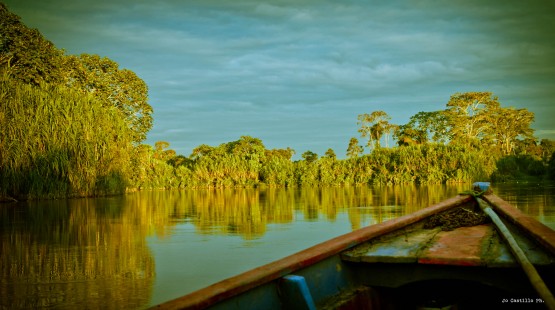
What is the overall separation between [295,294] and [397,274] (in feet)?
3.10

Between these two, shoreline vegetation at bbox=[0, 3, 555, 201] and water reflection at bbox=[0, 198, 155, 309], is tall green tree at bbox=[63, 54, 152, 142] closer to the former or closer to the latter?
shoreline vegetation at bbox=[0, 3, 555, 201]

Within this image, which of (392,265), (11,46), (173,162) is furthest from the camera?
(173,162)

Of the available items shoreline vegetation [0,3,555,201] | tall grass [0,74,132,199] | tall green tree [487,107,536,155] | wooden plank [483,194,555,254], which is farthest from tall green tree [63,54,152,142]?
tall green tree [487,107,536,155]

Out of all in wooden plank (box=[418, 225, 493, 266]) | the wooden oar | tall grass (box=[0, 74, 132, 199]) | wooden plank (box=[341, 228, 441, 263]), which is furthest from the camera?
tall grass (box=[0, 74, 132, 199])

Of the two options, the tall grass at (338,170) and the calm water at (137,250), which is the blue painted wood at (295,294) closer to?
the calm water at (137,250)

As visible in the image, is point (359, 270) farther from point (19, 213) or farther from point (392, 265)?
point (19, 213)

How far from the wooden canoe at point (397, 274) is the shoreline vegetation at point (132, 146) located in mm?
16782

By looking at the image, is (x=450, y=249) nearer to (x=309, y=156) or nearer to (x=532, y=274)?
(x=532, y=274)

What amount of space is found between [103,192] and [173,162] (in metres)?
28.0

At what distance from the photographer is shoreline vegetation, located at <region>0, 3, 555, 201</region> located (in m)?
17.6

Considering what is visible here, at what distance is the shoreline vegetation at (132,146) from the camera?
17.6m

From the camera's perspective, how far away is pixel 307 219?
10.6m

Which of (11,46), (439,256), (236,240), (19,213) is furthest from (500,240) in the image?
(11,46)

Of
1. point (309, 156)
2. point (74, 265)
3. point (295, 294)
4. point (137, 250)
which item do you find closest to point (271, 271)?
point (295, 294)
